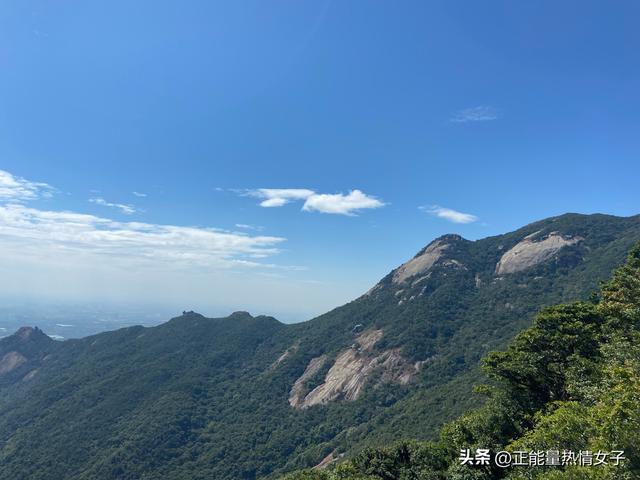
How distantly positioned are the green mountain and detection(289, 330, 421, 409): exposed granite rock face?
1.49 feet

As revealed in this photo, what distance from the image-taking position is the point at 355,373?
10925cm

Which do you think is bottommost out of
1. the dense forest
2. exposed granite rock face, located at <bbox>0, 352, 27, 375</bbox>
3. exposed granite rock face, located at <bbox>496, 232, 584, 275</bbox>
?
exposed granite rock face, located at <bbox>0, 352, 27, 375</bbox>

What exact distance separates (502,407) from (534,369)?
419cm

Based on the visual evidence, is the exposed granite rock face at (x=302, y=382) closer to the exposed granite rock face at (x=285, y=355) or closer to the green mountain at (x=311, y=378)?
the green mountain at (x=311, y=378)

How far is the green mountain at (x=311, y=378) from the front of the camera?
289ft

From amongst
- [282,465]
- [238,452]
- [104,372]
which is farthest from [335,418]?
[104,372]

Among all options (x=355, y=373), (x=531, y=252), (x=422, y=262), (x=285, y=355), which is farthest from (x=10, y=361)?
(x=531, y=252)

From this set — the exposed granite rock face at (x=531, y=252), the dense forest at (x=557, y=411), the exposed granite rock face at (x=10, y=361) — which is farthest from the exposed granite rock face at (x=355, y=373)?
the exposed granite rock face at (x=10, y=361)

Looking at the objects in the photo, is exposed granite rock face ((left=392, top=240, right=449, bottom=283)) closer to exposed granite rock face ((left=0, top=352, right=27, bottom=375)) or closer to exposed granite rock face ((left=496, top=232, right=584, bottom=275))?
exposed granite rock face ((left=496, top=232, right=584, bottom=275))

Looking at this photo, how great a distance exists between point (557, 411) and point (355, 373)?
95.8 m

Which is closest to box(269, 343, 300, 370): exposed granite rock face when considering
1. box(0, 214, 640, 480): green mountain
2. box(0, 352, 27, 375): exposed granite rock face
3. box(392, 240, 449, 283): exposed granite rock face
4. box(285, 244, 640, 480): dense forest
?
box(0, 214, 640, 480): green mountain

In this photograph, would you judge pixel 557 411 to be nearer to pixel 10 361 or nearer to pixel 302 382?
pixel 302 382

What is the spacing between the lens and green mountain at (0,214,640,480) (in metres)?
88.1

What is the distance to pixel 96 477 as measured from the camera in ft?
277
